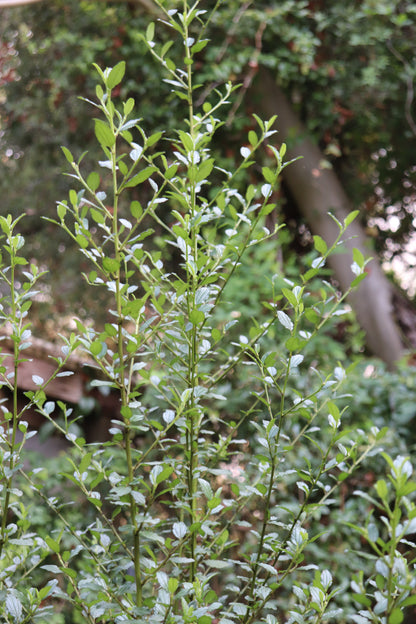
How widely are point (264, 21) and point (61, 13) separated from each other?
5.20ft

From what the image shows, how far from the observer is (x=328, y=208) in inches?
146

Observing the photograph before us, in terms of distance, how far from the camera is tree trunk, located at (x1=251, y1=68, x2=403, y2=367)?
356 centimetres

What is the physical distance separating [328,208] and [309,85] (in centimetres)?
71

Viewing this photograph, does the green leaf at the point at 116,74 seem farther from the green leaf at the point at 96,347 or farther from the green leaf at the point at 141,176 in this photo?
the green leaf at the point at 96,347

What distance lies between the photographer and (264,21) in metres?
3.33

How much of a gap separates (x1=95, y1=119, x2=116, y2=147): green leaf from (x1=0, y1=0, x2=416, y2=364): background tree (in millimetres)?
2719

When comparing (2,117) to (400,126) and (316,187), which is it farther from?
(400,126)

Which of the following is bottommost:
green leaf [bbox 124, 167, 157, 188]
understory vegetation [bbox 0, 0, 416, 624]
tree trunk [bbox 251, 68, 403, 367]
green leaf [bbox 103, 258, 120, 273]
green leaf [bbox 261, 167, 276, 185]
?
tree trunk [bbox 251, 68, 403, 367]

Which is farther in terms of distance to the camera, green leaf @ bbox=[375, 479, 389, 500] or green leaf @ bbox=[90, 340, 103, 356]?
green leaf @ bbox=[90, 340, 103, 356]

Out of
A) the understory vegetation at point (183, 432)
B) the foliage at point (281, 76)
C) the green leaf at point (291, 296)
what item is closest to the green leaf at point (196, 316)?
the understory vegetation at point (183, 432)

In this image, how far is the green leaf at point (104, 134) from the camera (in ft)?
2.55

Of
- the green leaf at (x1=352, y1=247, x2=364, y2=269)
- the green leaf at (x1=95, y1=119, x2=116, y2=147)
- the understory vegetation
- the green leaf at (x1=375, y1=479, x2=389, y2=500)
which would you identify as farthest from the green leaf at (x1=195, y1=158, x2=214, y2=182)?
the green leaf at (x1=375, y1=479, x2=389, y2=500)

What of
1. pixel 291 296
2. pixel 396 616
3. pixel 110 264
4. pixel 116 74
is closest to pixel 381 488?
pixel 396 616

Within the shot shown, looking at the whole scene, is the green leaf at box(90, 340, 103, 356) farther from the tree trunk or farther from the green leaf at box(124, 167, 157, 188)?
the tree trunk
